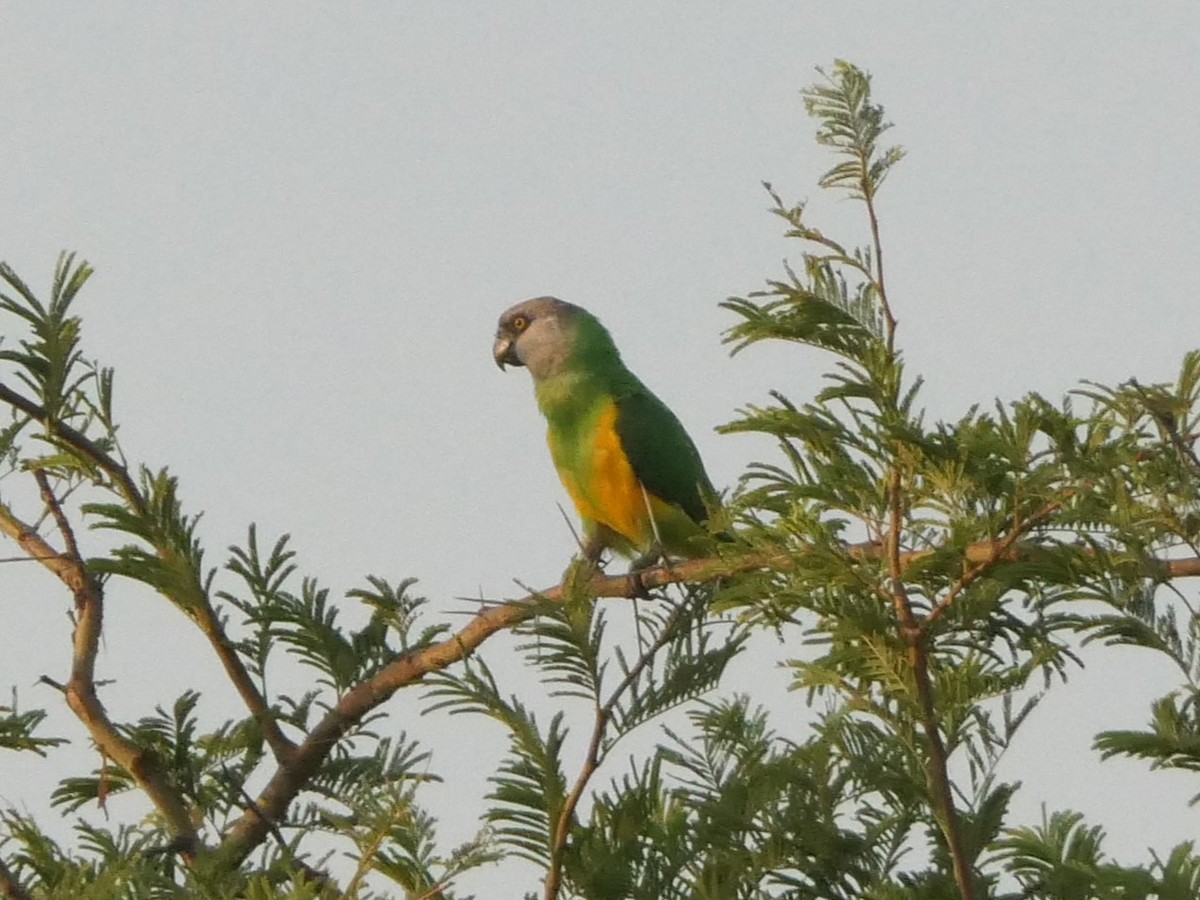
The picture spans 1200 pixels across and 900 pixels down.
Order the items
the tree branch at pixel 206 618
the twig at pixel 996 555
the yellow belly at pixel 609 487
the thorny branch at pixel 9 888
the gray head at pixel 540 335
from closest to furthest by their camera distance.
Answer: the twig at pixel 996 555
the thorny branch at pixel 9 888
the tree branch at pixel 206 618
the yellow belly at pixel 609 487
the gray head at pixel 540 335

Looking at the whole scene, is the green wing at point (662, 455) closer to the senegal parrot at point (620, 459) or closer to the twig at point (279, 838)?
the senegal parrot at point (620, 459)

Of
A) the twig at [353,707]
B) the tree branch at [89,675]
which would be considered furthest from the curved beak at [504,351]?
the tree branch at [89,675]

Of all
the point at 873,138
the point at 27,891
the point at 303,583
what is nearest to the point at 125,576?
the point at 303,583

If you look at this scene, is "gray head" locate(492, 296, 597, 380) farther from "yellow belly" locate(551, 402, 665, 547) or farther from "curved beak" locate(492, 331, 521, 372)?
"yellow belly" locate(551, 402, 665, 547)

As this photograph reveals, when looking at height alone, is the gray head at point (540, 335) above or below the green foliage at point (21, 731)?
above

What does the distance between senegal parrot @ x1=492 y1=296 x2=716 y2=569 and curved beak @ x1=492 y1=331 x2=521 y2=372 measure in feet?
2.09

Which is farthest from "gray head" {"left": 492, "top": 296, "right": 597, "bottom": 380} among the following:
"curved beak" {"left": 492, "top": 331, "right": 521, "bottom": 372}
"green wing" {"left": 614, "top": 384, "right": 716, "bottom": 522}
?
"green wing" {"left": 614, "top": 384, "right": 716, "bottom": 522}

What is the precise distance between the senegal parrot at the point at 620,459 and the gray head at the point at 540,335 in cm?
8

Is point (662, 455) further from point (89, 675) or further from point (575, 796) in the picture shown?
point (575, 796)

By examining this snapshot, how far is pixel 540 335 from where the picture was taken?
23.5ft

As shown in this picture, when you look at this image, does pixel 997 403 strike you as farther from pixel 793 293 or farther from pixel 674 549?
pixel 674 549

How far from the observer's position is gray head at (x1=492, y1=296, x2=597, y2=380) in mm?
6863

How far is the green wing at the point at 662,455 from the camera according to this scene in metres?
5.88

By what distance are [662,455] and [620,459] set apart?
161mm
